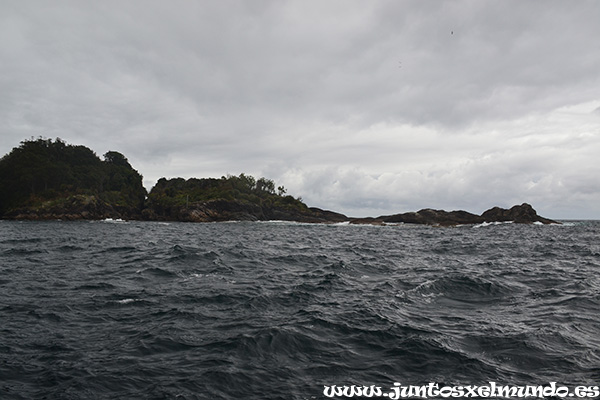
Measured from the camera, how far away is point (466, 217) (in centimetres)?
13775

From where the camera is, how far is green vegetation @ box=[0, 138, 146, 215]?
11775cm

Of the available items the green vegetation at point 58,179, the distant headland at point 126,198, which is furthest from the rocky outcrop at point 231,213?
the green vegetation at point 58,179

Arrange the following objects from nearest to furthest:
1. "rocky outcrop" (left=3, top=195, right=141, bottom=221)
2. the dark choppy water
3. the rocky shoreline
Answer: the dark choppy water, "rocky outcrop" (left=3, top=195, right=141, bottom=221), the rocky shoreline

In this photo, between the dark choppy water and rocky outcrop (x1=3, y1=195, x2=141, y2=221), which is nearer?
the dark choppy water

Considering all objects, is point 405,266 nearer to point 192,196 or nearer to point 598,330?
point 598,330

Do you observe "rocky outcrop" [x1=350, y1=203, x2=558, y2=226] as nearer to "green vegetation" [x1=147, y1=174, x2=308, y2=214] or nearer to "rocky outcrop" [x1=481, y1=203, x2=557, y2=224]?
"rocky outcrop" [x1=481, y1=203, x2=557, y2=224]

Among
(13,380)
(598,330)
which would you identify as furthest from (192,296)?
(598,330)

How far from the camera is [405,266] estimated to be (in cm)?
2466

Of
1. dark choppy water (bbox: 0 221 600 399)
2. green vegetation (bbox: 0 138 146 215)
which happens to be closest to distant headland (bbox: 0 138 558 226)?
green vegetation (bbox: 0 138 146 215)

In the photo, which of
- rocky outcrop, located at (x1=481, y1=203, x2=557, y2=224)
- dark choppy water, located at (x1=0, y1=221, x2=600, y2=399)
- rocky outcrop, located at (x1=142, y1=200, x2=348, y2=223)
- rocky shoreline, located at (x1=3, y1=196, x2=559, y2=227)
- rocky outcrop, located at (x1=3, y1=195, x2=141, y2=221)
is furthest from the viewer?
rocky outcrop, located at (x1=481, y1=203, x2=557, y2=224)

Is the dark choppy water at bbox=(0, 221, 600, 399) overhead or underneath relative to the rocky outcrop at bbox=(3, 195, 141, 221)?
underneath

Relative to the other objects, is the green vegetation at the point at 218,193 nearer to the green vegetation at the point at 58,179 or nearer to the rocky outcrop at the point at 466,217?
the green vegetation at the point at 58,179

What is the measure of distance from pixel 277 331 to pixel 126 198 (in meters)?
152

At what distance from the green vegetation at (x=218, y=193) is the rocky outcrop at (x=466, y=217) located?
41548mm
